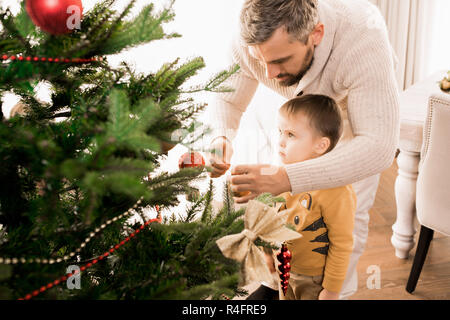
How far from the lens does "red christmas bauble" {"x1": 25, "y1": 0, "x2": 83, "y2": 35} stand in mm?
501

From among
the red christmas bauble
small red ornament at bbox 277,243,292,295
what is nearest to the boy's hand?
small red ornament at bbox 277,243,292,295

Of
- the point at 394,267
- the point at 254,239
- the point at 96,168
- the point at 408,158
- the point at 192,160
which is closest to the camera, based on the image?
the point at 96,168

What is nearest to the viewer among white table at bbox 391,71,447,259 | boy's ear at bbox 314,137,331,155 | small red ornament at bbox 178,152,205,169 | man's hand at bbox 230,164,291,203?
small red ornament at bbox 178,152,205,169

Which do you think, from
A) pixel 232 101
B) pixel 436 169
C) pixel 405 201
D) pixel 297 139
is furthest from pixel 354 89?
pixel 405 201

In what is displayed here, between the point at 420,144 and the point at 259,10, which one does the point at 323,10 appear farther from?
the point at 420,144

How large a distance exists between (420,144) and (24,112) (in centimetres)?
155

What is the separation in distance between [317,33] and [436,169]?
0.77m

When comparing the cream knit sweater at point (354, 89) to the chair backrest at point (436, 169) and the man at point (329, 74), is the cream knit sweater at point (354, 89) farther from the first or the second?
the chair backrest at point (436, 169)

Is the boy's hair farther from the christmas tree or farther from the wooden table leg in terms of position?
the wooden table leg

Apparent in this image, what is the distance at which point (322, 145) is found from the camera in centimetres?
117

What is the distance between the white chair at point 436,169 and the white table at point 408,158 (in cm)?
13

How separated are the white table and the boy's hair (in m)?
0.62

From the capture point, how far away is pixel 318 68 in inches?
45.9

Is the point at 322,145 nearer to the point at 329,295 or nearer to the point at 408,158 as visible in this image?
the point at 329,295
